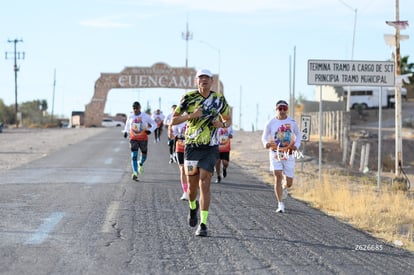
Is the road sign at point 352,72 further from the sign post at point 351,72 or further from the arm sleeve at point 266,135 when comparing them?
the arm sleeve at point 266,135

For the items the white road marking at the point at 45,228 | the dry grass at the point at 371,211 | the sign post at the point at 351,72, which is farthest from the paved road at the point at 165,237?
the sign post at the point at 351,72

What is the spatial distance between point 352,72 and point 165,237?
34.4ft

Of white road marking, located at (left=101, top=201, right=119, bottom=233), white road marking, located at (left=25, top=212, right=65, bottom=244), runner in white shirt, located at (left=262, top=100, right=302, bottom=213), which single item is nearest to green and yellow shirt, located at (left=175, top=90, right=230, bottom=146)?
white road marking, located at (left=101, top=201, right=119, bottom=233)

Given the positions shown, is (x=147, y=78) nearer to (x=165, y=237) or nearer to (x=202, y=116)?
(x=202, y=116)

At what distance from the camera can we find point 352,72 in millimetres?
18297

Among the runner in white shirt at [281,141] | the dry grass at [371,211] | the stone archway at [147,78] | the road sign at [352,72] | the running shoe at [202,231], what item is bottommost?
the dry grass at [371,211]

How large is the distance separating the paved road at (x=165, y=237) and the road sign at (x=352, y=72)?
3893 millimetres

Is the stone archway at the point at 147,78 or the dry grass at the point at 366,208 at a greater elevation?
the stone archway at the point at 147,78

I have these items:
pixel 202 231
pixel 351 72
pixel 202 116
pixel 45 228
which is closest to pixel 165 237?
pixel 202 231

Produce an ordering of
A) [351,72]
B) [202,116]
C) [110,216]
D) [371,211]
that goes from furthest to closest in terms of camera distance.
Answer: [351,72], [371,211], [110,216], [202,116]

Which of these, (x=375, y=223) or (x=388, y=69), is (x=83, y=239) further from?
(x=388, y=69)

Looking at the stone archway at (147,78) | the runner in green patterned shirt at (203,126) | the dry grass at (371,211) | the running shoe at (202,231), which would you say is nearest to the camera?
the running shoe at (202,231)

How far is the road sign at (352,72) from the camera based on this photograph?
1819 cm

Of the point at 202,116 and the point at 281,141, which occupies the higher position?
the point at 202,116
